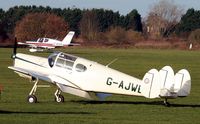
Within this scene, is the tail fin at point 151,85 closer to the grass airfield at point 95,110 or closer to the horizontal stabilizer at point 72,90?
the grass airfield at point 95,110

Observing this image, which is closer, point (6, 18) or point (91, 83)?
point (91, 83)

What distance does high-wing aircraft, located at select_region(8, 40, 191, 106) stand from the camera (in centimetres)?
1838

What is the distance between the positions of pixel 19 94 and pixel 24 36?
115 metres

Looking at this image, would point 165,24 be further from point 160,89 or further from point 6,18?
point 160,89

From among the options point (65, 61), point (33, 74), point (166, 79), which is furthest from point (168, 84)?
point (33, 74)

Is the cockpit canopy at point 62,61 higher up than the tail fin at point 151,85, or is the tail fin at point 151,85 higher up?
the cockpit canopy at point 62,61

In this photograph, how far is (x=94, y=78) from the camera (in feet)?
65.0

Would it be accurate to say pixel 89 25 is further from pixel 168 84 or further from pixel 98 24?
pixel 168 84

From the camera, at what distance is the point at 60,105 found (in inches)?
766

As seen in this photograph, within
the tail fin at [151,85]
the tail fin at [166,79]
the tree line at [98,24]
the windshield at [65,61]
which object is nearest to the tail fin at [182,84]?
the tail fin at [166,79]

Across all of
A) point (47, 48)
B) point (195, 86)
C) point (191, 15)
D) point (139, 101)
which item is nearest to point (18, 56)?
point (139, 101)

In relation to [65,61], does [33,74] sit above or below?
below

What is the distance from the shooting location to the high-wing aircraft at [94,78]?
18375mm

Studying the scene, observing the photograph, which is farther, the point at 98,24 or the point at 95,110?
the point at 98,24
